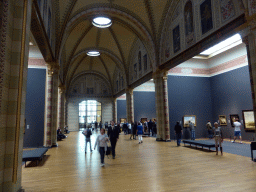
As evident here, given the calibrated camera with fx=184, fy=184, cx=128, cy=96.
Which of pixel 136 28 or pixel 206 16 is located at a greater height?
pixel 136 28

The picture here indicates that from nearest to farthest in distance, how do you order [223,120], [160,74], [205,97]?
[160,74], [223,120], [205,97]

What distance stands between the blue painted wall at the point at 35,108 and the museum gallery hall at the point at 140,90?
0.20 feet

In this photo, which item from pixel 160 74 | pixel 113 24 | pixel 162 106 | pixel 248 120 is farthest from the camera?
pixel 113 24

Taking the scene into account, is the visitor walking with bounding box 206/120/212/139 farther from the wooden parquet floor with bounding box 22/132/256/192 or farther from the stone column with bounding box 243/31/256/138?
the stone column with bounding box 243/31/256/138

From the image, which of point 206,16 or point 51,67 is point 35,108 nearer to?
point 51,67

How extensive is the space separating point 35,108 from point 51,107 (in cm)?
104

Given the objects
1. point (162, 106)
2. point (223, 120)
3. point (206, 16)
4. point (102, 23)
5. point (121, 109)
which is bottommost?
point (223, 120)

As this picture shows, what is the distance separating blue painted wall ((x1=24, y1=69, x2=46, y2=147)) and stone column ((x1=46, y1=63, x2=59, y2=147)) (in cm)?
48

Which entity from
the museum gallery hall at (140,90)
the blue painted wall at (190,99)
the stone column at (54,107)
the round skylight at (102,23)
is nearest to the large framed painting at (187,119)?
the museum gallery hall at (140,90)

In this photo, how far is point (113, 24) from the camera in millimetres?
18047

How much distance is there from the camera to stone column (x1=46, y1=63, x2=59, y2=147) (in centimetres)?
1210

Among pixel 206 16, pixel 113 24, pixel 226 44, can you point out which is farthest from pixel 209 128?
pixel 113 24

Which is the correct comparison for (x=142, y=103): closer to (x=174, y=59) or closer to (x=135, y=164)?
(x=174, y=59)

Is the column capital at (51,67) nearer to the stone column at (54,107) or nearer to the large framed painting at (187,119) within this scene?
the stone column at (54,107)
